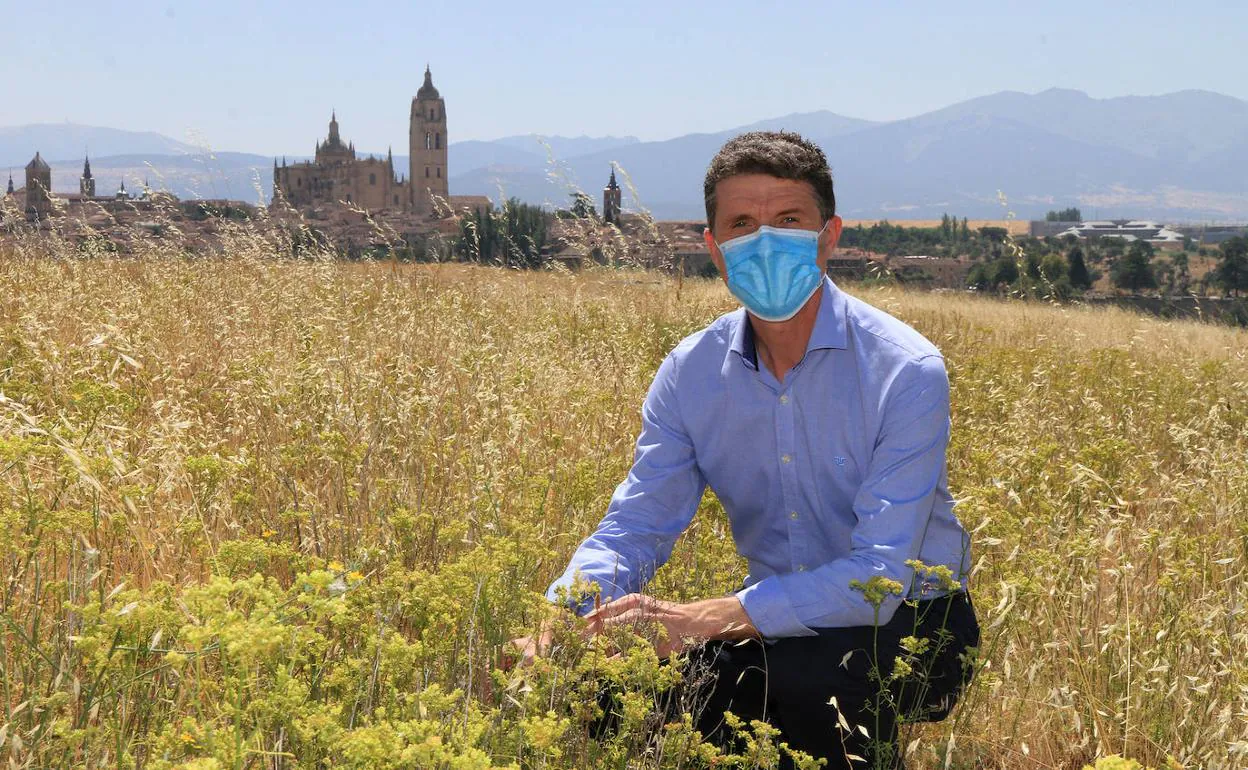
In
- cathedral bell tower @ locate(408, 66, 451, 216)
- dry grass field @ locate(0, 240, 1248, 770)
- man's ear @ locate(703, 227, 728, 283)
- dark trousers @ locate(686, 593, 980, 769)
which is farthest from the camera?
cathedral bell tower @ locate(408, 66, 451, 216)

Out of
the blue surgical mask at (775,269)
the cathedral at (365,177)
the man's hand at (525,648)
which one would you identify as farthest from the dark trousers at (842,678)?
the cathedral at (365,177)

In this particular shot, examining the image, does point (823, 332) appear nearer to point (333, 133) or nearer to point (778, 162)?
point (778, 162)

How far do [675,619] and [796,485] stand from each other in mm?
638

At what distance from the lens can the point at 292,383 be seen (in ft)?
12.4

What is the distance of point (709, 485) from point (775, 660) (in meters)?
0.71

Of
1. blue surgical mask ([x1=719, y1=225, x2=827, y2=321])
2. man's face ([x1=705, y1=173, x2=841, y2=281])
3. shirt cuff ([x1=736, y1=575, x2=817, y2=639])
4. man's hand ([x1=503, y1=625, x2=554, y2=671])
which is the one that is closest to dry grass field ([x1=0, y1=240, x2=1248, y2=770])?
man's hand ([x1=503, y1=625, x2=554, y2=671])

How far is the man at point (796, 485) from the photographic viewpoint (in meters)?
2.43

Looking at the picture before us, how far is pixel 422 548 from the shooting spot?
2.75m

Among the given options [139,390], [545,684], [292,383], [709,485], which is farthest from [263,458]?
[545,684]

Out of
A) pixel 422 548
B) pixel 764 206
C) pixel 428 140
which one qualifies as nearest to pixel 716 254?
pixel 764 206

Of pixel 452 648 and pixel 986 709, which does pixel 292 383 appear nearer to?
pixel 452 648

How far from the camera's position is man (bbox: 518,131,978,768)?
2.43 meters

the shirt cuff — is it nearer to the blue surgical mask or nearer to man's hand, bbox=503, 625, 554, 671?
man's hand, bbox=503, 625, 554, 671

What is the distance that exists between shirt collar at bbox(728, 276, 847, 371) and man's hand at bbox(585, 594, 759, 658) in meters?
0.75
